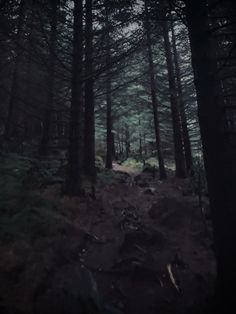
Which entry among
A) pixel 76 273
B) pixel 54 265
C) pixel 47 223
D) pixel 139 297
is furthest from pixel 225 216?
pixel 47 223

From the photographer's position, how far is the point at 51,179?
1071cm

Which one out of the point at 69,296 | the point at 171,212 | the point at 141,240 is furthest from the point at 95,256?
the point at 171,212

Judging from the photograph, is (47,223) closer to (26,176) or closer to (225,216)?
(26,176)

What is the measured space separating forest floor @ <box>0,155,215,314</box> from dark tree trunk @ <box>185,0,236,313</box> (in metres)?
0.89

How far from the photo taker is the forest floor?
468 centimetres

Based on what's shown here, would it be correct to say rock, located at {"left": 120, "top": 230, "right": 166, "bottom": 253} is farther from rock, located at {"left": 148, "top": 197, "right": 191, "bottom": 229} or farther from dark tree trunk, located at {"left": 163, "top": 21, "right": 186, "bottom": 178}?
dark tree trunk, located at {"left": 163, "top": 21, "right": 186, "bottom": 178}

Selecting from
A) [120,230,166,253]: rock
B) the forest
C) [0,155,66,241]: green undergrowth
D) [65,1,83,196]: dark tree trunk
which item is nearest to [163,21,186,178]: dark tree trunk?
the forest

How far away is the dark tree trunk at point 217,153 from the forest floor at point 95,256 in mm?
894

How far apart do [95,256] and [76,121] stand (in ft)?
17.6

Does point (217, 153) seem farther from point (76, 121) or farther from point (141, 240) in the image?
point (76, 121)

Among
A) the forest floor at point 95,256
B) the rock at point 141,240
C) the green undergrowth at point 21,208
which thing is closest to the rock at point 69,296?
the forest floor at point 95,256

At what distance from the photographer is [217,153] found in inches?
175

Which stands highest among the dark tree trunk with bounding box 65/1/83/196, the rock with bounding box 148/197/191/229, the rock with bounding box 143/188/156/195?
the dark tree trunk with bounding box 65/1/83/196

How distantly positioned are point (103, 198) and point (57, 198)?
246 cm
